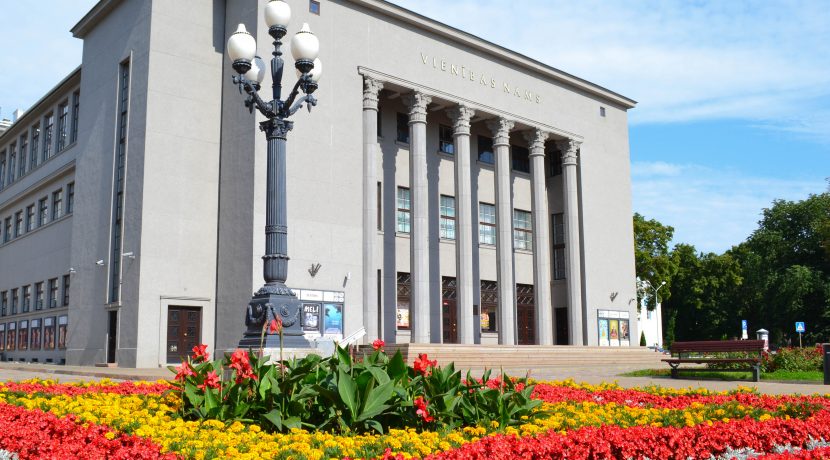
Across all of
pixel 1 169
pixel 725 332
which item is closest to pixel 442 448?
pixel 1 169

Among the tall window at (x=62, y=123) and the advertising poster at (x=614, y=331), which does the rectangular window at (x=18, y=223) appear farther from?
the advertising poster at (x=614, y=331)

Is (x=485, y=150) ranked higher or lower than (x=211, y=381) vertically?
higher

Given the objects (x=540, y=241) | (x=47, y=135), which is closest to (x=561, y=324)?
(x=540, y=241)

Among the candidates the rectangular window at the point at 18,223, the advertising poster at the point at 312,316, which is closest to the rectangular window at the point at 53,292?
the rectangular window at the point at 18,223

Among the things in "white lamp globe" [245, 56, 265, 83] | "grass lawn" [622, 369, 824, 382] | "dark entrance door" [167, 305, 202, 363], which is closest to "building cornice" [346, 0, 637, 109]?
"dark entrance door" [167, 305, 202, 363]

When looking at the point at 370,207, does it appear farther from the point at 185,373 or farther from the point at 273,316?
the point at 185,373

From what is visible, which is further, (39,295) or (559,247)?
(559,247)

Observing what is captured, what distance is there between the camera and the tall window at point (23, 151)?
4403 cm

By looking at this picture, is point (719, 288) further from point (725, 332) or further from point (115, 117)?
point (115, 117)

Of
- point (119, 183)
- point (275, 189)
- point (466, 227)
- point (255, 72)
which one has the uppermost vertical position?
point (119, 183)

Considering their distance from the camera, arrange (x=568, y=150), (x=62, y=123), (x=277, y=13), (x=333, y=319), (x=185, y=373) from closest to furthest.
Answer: (x=185, y=373), (x=277, y=13), (x=333, y=319), (x=62, y=123), (x=568, y=150)

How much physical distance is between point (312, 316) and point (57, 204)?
713 inches

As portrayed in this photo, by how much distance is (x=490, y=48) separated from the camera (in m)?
A: 35.8

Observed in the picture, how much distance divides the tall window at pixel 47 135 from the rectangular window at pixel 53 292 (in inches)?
282
